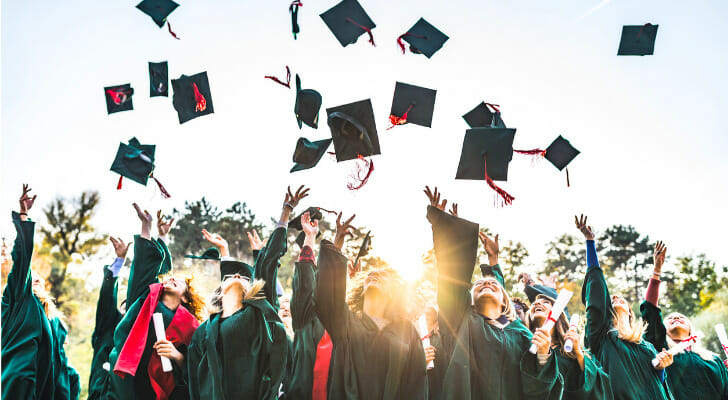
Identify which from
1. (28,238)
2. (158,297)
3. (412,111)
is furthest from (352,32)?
(28,238)

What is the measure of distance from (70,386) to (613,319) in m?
6.30

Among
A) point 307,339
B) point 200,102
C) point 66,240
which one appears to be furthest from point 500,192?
point 66,240

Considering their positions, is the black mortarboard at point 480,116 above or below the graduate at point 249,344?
above

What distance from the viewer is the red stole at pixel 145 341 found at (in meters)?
4.76

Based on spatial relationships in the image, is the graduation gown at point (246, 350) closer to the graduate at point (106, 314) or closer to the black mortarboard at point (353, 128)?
the black mortarboard at point (353, 128)

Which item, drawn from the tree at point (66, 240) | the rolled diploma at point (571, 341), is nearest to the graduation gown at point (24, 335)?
the rolled diploma at point (571, 341)

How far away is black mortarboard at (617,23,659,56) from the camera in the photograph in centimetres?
666

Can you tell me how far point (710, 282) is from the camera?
112ft

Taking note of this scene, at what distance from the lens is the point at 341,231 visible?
423 cm

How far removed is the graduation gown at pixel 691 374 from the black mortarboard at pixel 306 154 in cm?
413

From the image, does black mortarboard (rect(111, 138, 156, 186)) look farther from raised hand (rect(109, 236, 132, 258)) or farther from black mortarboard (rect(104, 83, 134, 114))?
raised hand (rect(109, 236, 132, 258))

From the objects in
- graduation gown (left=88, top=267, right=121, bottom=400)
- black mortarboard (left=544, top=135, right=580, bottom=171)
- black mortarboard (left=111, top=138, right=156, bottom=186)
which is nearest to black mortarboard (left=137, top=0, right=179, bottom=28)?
black mortarboard (left=111, top=138, right=156, bottom=186)

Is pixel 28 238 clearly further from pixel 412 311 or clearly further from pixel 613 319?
pixel 613 319

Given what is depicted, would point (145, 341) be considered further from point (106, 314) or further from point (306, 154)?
point (306, 154)
